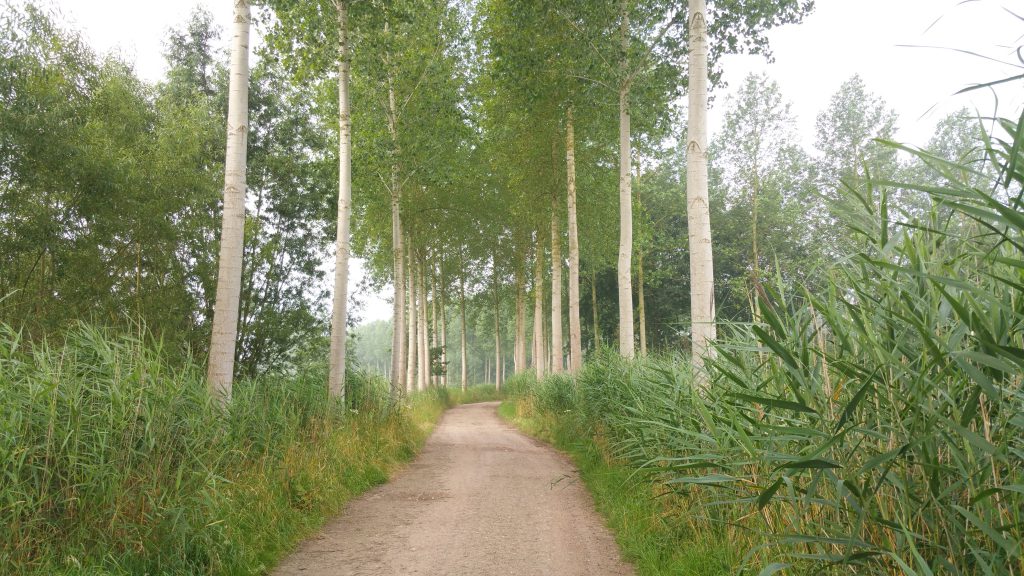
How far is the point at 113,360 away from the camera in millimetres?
4449

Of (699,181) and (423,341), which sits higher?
(699,181)

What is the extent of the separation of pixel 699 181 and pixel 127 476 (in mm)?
7214

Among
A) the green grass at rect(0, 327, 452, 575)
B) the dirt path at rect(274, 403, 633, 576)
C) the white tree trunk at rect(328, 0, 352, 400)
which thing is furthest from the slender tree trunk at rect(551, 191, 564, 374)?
the green grass at rect(0, 327, 452, 575)

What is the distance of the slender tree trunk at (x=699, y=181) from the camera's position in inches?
293

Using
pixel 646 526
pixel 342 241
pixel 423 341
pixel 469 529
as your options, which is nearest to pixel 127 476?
pixel 469 529

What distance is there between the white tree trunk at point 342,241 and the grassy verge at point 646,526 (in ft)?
15.2

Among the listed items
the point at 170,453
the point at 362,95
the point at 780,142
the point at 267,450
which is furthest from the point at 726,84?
the point at 780,142

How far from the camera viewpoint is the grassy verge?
403 centimetres

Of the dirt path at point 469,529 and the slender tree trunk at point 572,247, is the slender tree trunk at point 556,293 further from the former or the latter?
the dirt path at point 469,529

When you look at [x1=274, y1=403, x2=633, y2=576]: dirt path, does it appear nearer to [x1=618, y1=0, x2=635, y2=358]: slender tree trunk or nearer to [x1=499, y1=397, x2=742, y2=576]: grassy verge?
[x1=499, y1=397, x2=742, y2=576]: grassy verge

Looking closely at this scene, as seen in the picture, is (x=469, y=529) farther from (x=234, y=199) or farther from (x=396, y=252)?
(x=396, y=252)

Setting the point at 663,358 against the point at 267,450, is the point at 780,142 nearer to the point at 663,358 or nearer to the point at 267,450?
the point at 663,358

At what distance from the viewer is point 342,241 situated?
10.3m

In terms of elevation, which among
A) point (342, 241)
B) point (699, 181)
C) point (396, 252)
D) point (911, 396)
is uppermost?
point (396, 252)
